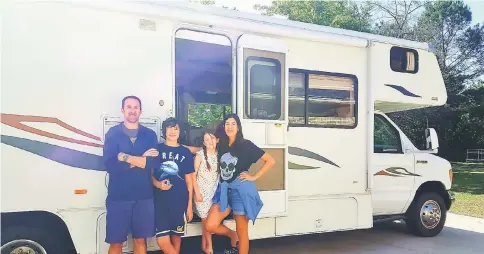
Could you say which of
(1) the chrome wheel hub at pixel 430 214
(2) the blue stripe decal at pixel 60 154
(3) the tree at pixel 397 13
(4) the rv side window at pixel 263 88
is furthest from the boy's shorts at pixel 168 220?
(3) the tree at pixel 397 13

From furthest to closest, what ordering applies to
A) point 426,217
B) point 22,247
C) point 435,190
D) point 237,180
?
point 435,190 < point 426,217 < point 237,180 < point 22,247

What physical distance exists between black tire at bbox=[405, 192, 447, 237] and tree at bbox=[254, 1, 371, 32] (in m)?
9.65

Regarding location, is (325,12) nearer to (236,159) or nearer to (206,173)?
(236,159)

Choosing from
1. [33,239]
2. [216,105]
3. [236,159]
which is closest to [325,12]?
[216,105]

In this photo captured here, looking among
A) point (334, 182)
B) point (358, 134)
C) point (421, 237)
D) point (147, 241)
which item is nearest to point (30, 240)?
point (147, 241)

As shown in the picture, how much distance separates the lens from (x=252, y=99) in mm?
5215

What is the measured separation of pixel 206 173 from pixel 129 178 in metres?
0.89

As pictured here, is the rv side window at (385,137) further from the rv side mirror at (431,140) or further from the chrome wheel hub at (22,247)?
the chrome wheel hub at (22,247)

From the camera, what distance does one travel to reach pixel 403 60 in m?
6.58

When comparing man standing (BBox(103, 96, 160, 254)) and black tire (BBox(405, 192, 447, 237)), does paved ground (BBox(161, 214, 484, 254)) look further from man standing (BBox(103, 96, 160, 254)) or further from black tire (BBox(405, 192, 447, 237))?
man standing (BBox(103, 96, 160, 254))

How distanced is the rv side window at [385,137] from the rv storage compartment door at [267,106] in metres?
1.91

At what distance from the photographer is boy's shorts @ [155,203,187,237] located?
4457 mm

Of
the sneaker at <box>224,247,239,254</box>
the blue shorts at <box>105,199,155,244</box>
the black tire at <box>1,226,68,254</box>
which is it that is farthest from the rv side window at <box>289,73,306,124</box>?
the black tire at <box>1,226,68,254</box>

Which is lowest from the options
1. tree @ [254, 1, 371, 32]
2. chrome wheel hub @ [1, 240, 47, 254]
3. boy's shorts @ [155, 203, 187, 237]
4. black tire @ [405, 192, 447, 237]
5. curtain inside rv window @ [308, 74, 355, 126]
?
black tire @ [405, 192, 447, 237]
